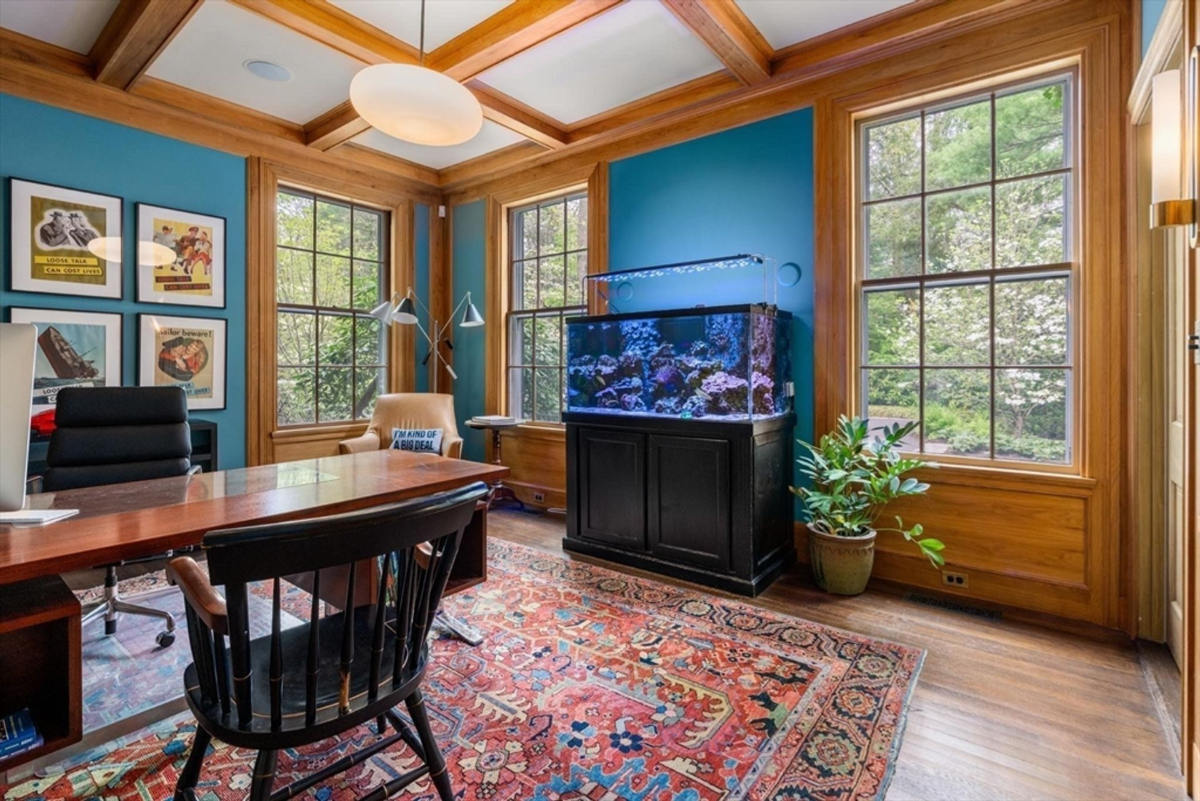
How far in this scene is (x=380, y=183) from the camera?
4754mm

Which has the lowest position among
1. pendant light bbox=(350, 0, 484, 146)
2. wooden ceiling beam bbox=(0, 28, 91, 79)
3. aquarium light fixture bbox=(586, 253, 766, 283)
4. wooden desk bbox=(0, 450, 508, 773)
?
wooden desk bbox=(0, 450, 508, 773)

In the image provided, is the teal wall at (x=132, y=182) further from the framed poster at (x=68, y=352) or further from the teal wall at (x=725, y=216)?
the teal wall at (x=725, y=216)

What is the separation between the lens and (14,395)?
137cm

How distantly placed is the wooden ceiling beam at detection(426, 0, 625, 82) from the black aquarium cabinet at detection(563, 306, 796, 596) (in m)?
1.47

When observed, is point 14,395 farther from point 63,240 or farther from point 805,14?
point 805,14

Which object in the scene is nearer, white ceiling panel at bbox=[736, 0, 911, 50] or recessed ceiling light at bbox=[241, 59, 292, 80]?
white ceiling panel at bbox=[736, 0, 911, 50]

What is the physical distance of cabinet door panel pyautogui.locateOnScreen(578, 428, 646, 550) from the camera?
3.24 meters

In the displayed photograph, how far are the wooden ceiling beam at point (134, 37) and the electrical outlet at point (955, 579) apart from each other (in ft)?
14.4

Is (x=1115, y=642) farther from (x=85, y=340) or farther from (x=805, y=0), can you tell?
(x=85, y=340)

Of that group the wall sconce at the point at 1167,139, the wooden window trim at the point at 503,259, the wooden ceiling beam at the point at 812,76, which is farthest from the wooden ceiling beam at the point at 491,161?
the wall sconce at the point at 1167,139

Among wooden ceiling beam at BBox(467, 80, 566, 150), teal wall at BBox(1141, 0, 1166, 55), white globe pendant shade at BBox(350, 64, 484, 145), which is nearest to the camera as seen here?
white globe pendant shade at BBox(350, 64, 484, 145)

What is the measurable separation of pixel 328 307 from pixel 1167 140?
477 cm

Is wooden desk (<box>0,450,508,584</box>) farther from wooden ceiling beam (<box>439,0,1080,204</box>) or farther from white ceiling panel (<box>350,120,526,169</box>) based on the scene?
white ceiling panel (<box>350,120,526,169</box>)

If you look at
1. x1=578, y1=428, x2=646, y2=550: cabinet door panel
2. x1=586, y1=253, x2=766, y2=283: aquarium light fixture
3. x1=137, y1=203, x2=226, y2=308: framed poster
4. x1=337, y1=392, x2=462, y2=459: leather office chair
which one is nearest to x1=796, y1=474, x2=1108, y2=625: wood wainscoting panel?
x1=578, y1=428, x2=646, y2=550: cabinet door panel
